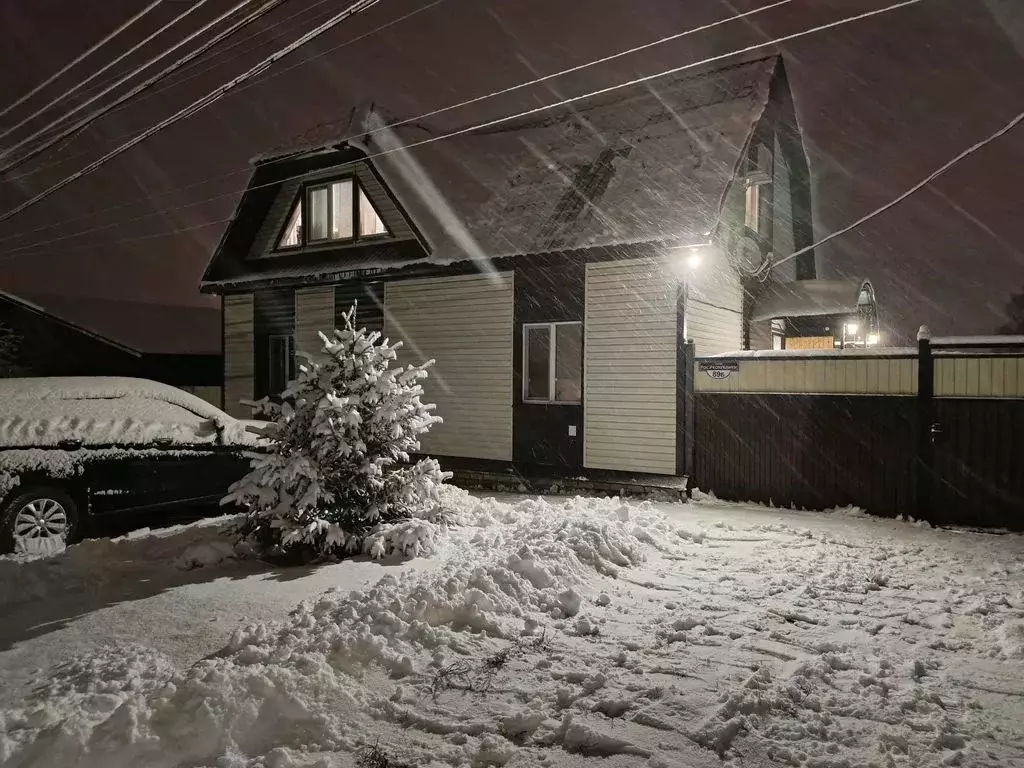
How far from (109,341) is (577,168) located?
17.0 meters

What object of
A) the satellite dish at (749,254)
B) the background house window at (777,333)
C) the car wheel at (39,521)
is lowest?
the car wheel at (39,521)

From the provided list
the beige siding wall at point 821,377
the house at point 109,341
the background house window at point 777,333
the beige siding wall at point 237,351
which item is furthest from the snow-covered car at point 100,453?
the background house window at point 777,333

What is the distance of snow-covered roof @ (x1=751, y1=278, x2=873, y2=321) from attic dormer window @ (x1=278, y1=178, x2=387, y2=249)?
840cm

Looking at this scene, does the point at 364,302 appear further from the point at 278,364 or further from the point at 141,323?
the point at 141,323

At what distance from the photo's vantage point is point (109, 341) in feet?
70.1

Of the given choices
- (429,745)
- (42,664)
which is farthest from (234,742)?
(42,664)

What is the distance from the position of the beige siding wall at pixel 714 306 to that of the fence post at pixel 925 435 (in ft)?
10.6

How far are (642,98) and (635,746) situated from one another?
43.5 ft

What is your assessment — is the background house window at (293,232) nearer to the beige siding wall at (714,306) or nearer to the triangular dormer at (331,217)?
the triangular dormer at (331,217)

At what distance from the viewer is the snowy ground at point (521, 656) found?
3371 mm

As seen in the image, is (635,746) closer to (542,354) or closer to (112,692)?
(112,692)

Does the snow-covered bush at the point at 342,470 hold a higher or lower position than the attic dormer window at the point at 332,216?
lower

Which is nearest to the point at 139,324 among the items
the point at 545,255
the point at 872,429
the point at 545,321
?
the point at 545,321

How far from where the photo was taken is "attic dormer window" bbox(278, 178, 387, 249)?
47.1 ft
